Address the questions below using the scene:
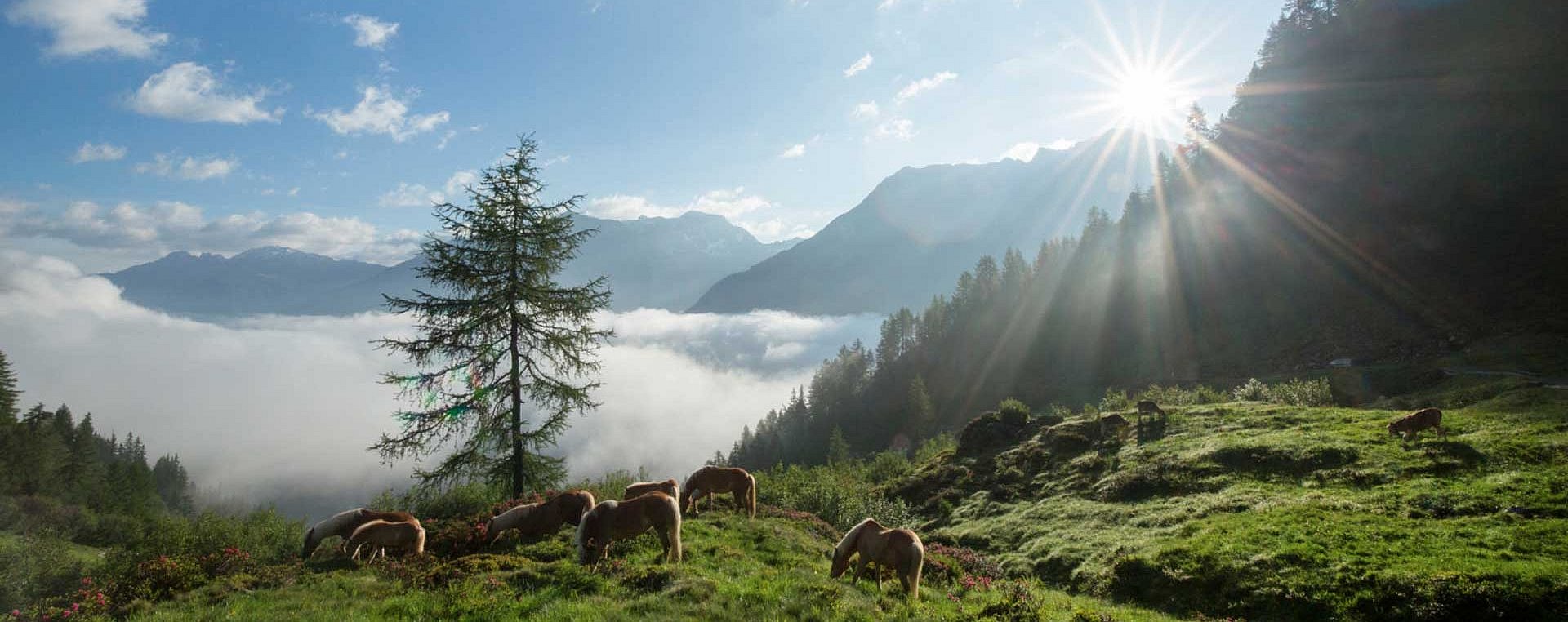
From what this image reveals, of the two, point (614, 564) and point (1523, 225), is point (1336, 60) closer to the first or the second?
point (1523, 225)

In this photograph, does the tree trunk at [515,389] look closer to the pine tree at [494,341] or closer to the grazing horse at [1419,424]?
the pine tree at [494,341]

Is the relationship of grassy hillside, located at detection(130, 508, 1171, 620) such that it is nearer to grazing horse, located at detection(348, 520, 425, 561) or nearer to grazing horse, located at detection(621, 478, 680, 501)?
grazing horse, located at detection(348, 520, 425, 561)

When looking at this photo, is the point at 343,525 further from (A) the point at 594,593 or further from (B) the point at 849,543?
(B) the point at 849,543

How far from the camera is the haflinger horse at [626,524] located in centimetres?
1213

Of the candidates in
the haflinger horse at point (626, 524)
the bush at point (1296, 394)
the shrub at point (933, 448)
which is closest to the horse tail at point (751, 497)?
the haflinger horse at point (626, 524)

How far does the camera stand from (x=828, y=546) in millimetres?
17391

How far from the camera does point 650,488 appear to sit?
16266 mm

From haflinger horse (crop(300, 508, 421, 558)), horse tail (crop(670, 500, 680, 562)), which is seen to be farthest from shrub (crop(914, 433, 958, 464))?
haflinger horse (crop(300, 508, 421, 558))

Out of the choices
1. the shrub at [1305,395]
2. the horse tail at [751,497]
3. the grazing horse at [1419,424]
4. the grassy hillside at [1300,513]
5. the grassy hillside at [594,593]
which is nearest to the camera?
the grassy hillside at [594,593]

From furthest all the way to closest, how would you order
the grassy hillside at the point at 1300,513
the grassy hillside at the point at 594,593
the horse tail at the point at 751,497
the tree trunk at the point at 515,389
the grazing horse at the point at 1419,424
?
the tree trunk at the point at 515,389 < the grazing horse at the point at 1419,424 < the horse tail at the point at 751,497 < the grassy hillside at the point at 1300,513 < the grassy hillside at the point at 594,593

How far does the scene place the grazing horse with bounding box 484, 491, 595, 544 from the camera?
14.2 m

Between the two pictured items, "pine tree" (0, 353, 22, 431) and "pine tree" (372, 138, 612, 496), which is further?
"pine tree" (0, 353, 22, 431)

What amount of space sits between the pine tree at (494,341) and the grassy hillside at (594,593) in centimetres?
758

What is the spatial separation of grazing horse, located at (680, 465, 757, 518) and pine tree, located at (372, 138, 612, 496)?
19.4 ft
